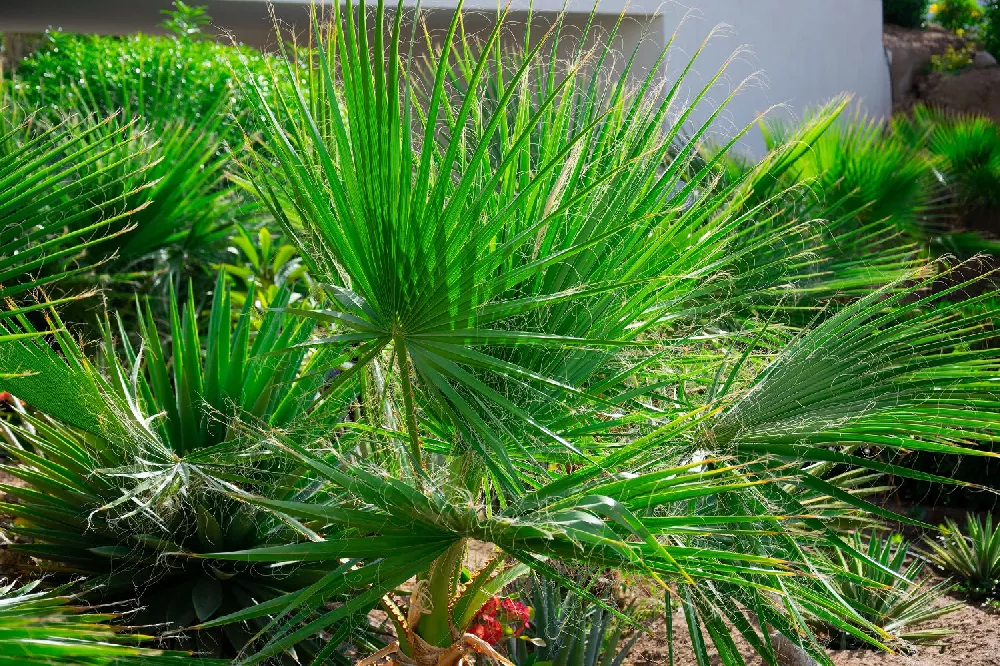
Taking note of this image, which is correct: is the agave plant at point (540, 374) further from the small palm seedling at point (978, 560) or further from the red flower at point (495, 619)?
the small palm seedling at point (978, 560)

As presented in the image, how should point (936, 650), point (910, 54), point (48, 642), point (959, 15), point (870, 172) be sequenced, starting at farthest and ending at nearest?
point (959, 15)
point (910, 54)
point (870, 172)
point (936, 650)
point (48, 642)

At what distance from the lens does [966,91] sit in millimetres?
13438

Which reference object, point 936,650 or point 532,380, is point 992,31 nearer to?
point 936,650

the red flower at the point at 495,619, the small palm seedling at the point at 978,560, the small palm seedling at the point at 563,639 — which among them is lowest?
the small palm seedling at the point at 978,560

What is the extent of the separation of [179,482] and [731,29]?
6044mm

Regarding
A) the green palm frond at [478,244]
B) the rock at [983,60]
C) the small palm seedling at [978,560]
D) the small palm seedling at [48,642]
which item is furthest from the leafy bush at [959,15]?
the small palm seedling at [48,642]

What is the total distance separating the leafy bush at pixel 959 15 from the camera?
15.2 meters

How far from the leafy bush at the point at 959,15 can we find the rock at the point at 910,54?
79 centimetres

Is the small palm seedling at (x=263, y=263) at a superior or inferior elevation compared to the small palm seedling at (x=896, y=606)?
superior

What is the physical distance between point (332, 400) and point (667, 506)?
3.51ft

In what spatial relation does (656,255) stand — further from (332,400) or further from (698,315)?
(332,400)

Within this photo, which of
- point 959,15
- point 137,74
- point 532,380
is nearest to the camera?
point 532,380

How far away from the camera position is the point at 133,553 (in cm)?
275

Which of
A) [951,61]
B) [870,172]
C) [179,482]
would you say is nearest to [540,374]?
[179,482]
